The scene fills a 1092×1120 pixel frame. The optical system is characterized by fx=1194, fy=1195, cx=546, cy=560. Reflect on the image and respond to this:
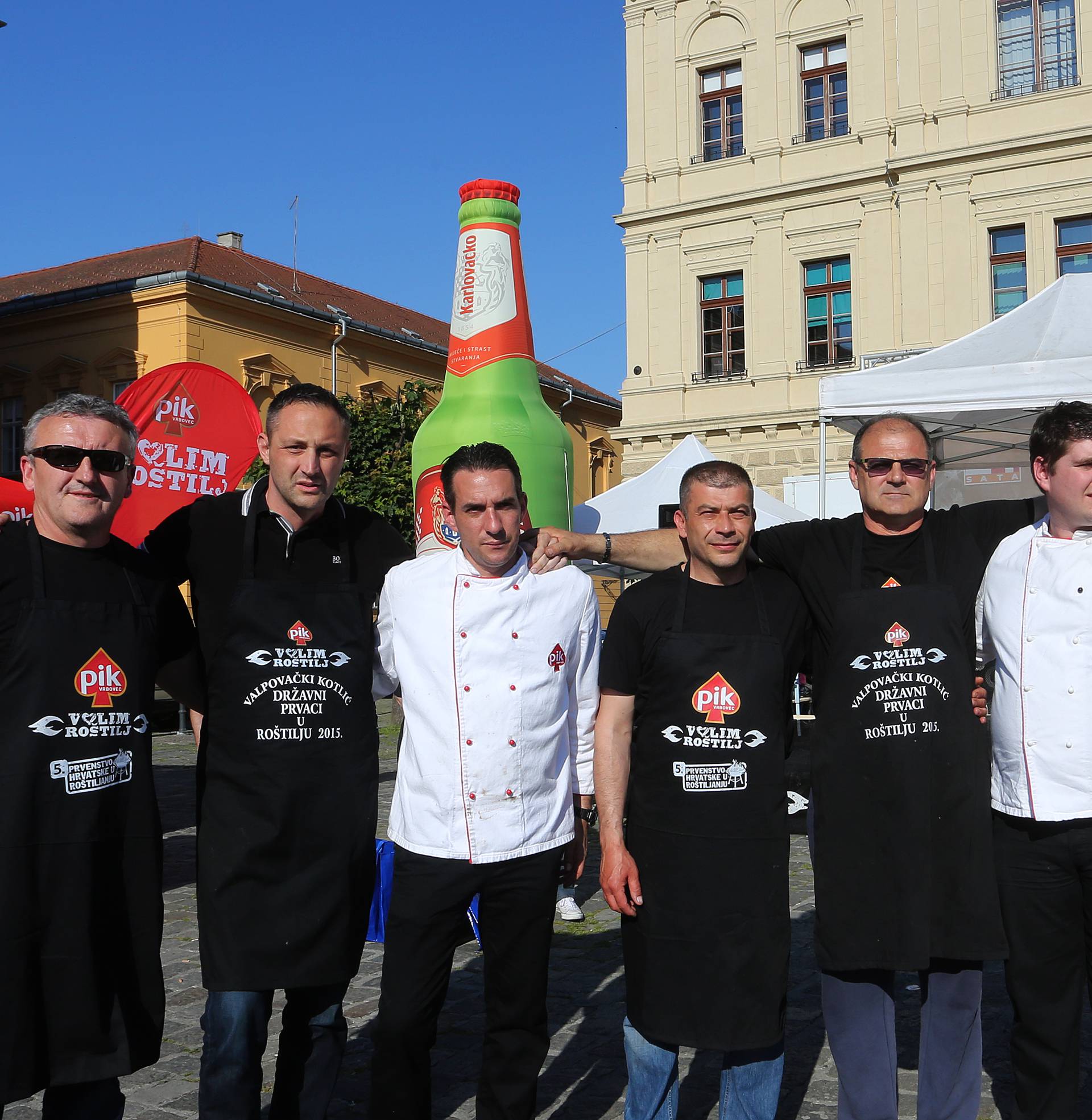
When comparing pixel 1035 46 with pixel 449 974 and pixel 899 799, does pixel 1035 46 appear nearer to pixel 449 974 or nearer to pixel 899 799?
pixel 899 799

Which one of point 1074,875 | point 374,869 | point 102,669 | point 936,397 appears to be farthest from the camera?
point 936,397

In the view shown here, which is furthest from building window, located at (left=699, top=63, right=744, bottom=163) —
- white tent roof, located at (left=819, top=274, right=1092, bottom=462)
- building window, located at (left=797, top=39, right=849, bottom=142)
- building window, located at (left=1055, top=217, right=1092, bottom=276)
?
white tent roof, located at (left=819, top=274, right=1092, bottom=462)

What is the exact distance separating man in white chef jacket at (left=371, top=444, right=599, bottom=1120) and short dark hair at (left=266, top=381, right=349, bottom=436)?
0.36 metres

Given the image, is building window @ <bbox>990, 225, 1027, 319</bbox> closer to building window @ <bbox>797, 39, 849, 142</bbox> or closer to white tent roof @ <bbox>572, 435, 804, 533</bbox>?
building window @ <bbox>797, 39, 849, 142</bbox>

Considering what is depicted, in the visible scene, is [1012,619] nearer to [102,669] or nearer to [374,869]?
[374,869]

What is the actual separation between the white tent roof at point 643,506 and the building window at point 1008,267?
10.6 meters

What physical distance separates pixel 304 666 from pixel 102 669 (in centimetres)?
52

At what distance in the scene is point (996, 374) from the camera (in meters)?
7.01

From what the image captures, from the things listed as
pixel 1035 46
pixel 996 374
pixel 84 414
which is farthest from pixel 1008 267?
pixel 84 414

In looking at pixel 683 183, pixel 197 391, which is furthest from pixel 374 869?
pixel 683 183

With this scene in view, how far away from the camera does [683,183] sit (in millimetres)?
22953

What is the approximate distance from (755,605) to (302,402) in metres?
1.30

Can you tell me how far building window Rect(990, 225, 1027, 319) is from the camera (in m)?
20.0

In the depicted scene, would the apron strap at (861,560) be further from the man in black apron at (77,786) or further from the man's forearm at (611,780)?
the man in black apron at (77,786)
